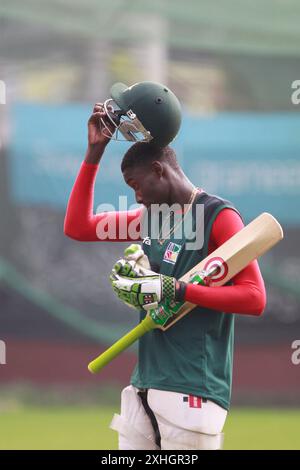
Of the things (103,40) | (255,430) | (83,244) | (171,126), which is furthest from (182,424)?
(103,40)

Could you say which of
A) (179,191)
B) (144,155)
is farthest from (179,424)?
(144,155)

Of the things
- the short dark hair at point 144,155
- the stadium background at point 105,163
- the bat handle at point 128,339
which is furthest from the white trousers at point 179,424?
the stadium background at point 105,163

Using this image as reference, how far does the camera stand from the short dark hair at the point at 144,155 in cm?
282

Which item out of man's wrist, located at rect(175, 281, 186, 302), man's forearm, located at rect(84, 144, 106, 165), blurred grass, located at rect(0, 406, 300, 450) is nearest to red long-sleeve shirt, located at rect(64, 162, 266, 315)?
man's wrist, located at rect(175, 281, 186, 302)

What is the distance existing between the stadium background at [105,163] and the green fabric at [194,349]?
3683 millimetres

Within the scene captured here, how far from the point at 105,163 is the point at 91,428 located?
72.5 inches

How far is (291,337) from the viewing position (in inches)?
262

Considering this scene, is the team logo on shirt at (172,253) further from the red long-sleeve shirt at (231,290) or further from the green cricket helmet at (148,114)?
the green cricket helmet at (148,114)

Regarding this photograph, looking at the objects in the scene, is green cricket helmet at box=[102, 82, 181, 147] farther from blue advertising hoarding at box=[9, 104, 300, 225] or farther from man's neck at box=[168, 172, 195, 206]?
blue advertising hoarding at box=[9, 104, 300, 225]

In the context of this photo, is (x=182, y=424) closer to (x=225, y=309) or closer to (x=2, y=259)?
(x=225, y=309)

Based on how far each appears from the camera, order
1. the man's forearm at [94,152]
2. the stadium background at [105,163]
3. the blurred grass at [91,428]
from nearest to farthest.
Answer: the man's forearm at [94,152] → the blurred grass at [91,428] → the stadium background at [105,163]

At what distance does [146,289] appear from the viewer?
2684 millimetres

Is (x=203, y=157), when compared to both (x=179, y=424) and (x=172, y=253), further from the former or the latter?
(x=179, y=424)

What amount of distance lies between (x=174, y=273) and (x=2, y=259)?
3.88m
